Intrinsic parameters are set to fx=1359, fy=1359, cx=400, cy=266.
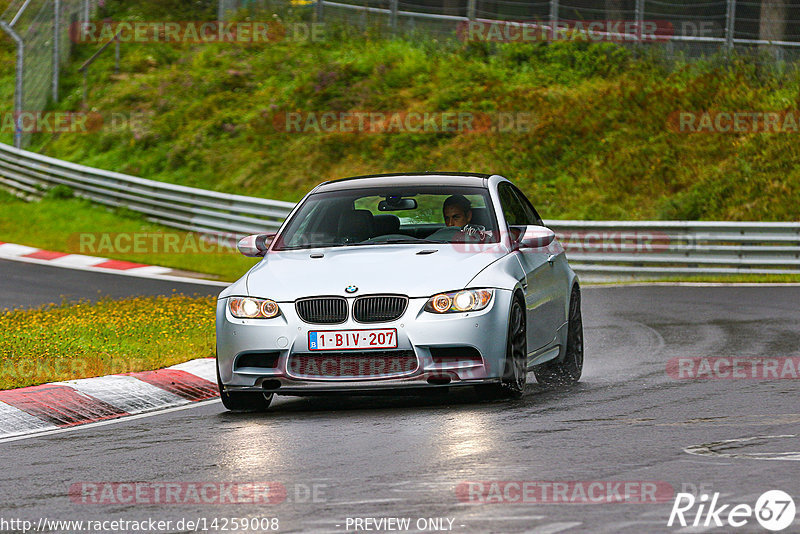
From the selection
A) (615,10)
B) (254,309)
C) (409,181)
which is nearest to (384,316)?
(254,309)

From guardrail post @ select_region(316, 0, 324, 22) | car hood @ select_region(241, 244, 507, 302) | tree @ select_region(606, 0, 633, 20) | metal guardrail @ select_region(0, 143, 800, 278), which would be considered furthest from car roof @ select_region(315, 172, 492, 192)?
guardrail post @ select_region(316, 0, 324, 22)

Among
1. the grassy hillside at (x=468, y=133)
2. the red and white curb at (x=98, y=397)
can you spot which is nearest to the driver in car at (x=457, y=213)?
the red and white curb at (x=98, y=397)

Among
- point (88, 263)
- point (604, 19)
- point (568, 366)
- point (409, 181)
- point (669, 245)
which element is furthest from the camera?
point (604, 19)

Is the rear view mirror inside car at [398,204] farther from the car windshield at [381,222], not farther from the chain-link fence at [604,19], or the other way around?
the chain-link fence at [604,19]

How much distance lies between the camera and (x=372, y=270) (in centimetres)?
840

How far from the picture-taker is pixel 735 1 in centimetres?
2914

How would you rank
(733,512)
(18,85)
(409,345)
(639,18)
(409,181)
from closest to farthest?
(733,512) < (409,345) < (409,181) < (639,18) < (18,85)

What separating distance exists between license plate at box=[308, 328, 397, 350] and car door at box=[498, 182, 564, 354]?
1.19m

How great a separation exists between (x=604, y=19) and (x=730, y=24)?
3.30 metres

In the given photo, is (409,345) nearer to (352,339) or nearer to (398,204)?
(352,339)

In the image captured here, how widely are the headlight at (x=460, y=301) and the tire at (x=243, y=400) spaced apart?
135 centimetres

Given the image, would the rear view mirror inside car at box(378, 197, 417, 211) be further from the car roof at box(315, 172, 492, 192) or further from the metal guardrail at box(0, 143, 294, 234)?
the metal guardrail at box(0, 143, 294, 234)

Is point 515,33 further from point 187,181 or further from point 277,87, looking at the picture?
point 187,181

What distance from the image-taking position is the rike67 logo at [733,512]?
4.98 meters
